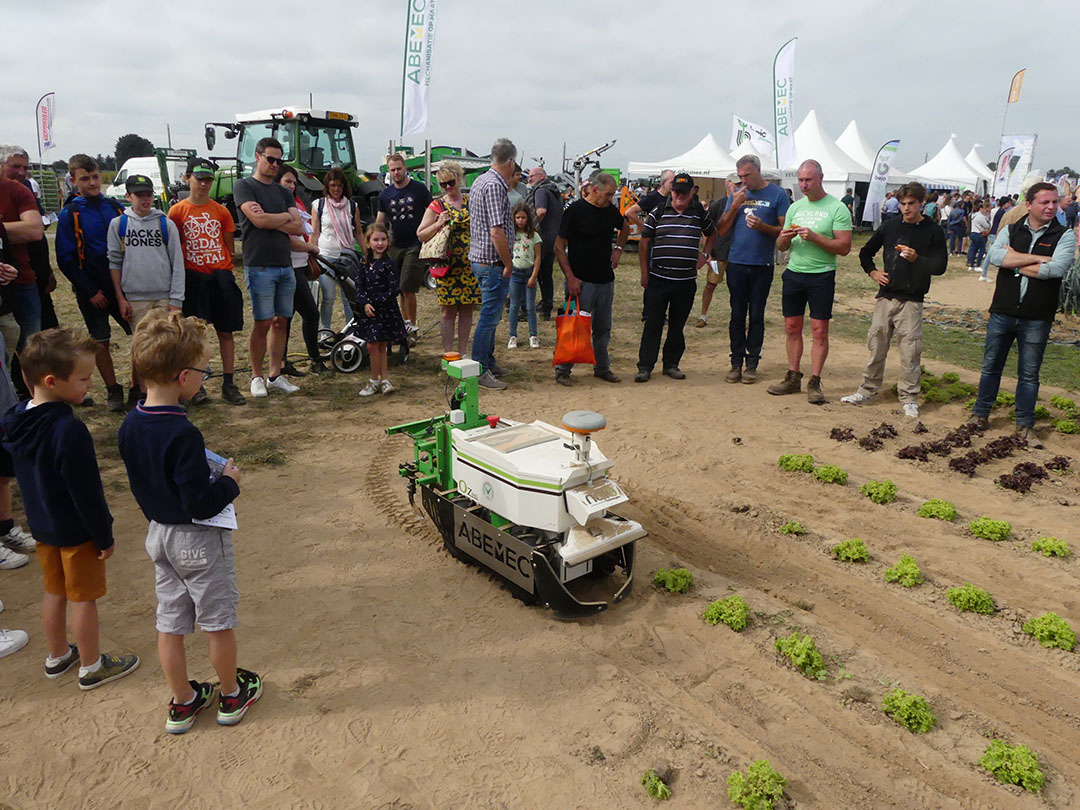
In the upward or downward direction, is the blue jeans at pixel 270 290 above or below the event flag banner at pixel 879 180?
below

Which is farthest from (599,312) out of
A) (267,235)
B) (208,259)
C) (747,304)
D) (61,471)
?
(61,471)

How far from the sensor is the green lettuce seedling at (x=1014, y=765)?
295 cm

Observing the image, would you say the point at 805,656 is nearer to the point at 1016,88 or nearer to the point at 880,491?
the point at 880,491

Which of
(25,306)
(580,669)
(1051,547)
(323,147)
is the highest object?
(323,147)

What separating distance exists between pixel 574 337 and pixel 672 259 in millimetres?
1457

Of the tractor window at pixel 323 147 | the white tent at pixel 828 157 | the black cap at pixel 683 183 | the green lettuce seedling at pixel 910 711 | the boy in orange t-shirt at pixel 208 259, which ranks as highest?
the white tent at pixel 828 157

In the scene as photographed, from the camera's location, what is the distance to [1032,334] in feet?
21.6

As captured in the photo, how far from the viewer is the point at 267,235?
6.95 meters

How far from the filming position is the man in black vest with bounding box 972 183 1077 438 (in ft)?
20.9

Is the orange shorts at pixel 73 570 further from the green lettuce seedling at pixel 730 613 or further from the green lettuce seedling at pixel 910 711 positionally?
the green lettuce seedling at pixel 910 711

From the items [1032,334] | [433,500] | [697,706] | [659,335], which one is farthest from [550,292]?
[697,706]

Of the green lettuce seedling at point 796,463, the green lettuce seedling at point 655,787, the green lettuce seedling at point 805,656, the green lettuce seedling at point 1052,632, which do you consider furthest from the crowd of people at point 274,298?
the green lettuce seedling at point 1052,632

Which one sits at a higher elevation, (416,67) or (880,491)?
(416,67)

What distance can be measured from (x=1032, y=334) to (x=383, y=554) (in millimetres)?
6185
